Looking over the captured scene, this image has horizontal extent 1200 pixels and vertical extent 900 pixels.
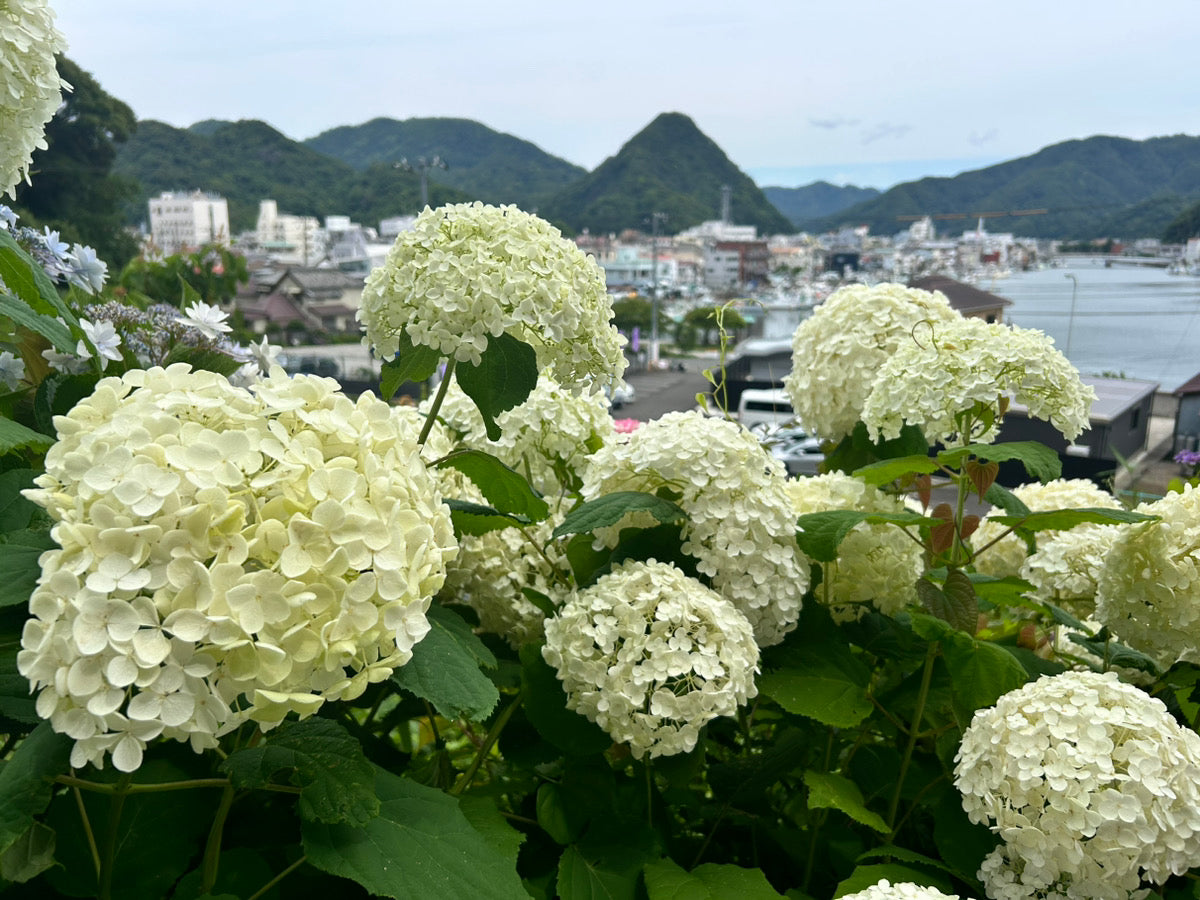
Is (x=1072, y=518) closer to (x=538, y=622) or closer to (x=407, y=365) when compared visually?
(x=538, y=622)

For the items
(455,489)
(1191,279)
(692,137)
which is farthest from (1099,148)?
(692,137)

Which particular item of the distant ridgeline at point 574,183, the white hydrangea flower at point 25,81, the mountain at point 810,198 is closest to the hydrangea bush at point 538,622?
the white hydrangea flower at point 25,81

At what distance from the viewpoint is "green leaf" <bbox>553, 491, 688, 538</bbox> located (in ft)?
2.67

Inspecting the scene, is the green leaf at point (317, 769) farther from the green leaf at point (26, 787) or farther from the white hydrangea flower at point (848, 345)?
the white hydrangea flower at point (848, 345)

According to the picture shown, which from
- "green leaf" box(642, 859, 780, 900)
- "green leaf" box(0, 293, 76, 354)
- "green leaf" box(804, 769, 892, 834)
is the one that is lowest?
"green leaf" box(642, 859, 780, 900)

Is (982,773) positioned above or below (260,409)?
below

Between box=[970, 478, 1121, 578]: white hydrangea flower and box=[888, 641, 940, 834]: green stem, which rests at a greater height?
box=[970, 478, 1121, 578]: white hydrangea flower

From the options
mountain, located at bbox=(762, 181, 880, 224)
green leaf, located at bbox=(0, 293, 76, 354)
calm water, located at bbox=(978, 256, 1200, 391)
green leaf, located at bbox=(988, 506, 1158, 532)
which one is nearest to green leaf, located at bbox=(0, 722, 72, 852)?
green leaf, located at bbox=(0, 293, 76, 354)

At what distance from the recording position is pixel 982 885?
809 millimetres

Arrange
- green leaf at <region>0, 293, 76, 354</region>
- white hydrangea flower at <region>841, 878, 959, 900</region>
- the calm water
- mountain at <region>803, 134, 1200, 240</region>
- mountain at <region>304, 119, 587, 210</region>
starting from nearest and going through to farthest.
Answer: white hydrangea flower at <region>841, 878, 959, 900</region>
green leaf at <region>0, 293, 76, 354</region>
the calm water
mountain at <region>803, 134, 1200, 240</region>
mountain at <region>304, 119, 587, 210</region>

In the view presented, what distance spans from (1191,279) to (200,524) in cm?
531

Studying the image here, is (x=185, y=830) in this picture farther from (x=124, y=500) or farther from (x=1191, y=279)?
(x=1191, y=279)

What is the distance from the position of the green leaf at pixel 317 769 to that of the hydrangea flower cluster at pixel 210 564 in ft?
0.22

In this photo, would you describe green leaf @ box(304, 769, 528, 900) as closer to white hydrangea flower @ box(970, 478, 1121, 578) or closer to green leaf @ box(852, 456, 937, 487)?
green leaf @ box(852, 456, 937, 487)
